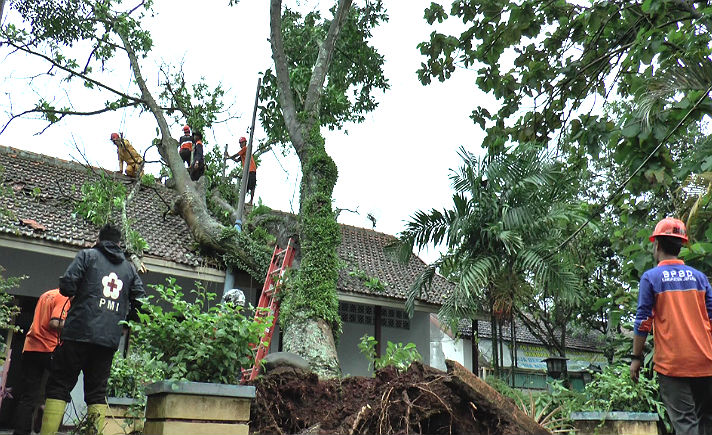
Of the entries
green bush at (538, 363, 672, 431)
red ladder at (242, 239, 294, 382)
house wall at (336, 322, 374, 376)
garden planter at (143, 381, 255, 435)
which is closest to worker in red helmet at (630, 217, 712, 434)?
green bush at (538, 363, 672, 431)

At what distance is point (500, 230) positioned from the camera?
32.5ft

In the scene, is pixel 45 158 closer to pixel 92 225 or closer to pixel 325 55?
pixel 92 225

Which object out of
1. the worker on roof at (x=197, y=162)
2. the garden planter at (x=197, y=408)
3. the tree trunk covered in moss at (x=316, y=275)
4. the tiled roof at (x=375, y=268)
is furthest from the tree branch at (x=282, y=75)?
the garden planter at (x=197, y=408)

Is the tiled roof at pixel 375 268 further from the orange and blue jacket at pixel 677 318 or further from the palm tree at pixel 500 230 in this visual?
the orange and blue jacket at pixel 677 318

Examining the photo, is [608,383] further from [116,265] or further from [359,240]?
[359,240]

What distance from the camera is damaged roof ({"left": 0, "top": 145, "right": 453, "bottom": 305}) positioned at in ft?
32.8

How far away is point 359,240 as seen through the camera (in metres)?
16.7

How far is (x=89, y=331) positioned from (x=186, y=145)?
420 inches

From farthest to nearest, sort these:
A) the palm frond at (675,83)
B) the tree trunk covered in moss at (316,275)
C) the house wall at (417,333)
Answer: the house wall at (417,333) < the tree trunk covered in moss at (316,275) < the palm frond at (675,83)

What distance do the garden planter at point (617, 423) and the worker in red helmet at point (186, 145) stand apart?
37.6 ft

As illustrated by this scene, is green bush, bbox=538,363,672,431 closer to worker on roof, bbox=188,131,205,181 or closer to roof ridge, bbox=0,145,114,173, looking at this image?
worker on roof, bbox=188,131,205,181

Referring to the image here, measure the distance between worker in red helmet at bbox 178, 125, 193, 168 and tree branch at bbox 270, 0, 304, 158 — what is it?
358 centimetres

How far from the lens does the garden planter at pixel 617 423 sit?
4.67 metres

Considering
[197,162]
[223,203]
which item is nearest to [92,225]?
[197,162]
